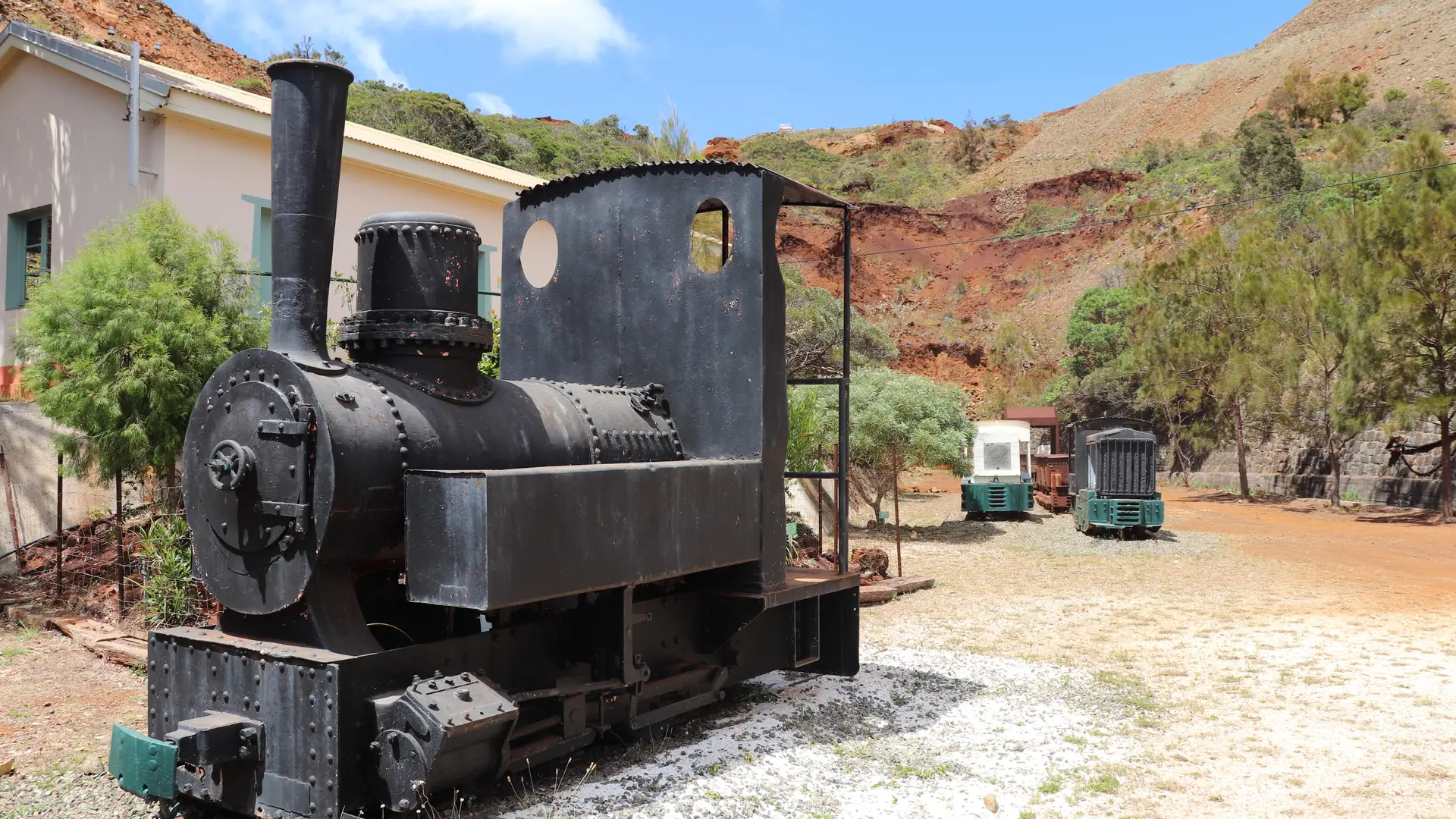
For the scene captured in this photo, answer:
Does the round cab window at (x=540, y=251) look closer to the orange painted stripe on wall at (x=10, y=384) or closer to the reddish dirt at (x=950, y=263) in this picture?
the orange painted stripe on wall at (x=10, y=384)

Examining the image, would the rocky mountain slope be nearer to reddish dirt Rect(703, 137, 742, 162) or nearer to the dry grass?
reddish dirt Rect(703, 137, 742, 162)

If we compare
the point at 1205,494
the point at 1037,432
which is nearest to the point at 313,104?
the point at 1205,494

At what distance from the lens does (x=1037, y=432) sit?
36.6 metres

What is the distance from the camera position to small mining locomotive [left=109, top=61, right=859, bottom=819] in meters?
3.88

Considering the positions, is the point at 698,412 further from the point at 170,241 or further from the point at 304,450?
the point at 170,241

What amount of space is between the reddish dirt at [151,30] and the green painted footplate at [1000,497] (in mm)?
30627

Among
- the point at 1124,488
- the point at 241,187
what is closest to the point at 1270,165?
the point at 1124,488

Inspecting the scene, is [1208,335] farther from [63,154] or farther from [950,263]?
[950,263]

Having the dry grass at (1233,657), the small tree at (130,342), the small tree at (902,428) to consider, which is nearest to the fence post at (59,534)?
the small tree at (130,342)

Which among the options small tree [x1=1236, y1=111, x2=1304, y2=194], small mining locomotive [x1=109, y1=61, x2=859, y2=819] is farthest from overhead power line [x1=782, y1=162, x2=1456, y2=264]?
small mining locomotive [x1=109, y1=61, x2=859, y2=819]

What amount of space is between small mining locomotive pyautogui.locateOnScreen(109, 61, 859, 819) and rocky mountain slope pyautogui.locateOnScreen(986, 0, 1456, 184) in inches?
2351

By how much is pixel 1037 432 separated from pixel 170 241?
32231 mm

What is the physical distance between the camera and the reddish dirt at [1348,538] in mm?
13258

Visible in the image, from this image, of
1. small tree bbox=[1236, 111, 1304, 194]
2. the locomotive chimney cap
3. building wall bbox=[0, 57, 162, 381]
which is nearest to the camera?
the locomotive chimney cap
